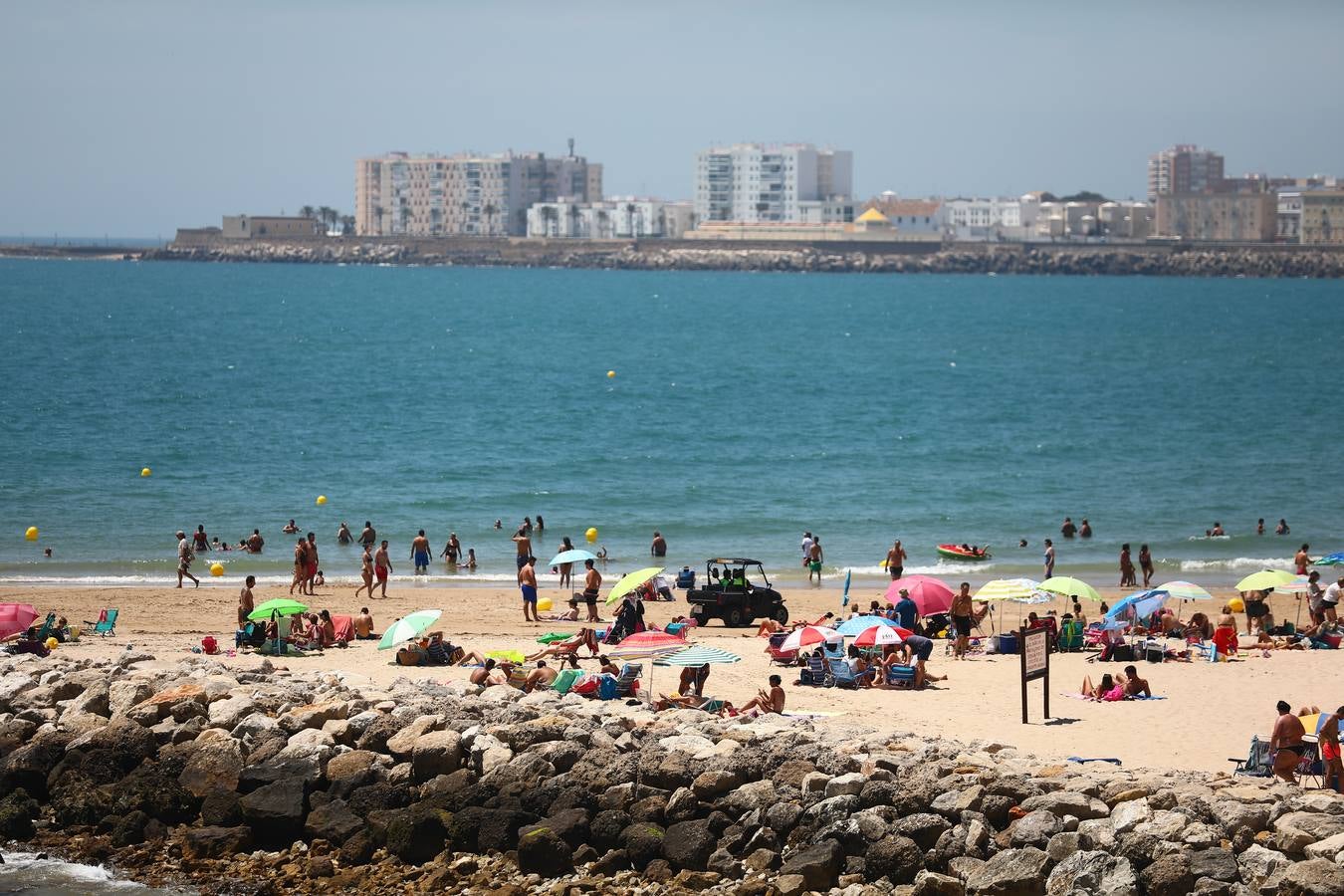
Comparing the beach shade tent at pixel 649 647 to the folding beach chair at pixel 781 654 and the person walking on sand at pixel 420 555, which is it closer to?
the folding beach chair at pixel 781 654

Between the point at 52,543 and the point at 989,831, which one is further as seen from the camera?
the point at 52,543

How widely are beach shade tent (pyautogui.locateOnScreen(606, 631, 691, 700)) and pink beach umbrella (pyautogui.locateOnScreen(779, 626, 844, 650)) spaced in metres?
1.75

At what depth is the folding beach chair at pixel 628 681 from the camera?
56.6 feet

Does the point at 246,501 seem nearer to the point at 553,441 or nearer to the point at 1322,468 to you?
the point at 553,441

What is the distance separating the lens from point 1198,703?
57.9 feet

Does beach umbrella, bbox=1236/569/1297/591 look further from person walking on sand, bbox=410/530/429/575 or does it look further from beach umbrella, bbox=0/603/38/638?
beach umbrella, bbox=0/603/38/638

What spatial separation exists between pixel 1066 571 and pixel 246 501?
16.9m

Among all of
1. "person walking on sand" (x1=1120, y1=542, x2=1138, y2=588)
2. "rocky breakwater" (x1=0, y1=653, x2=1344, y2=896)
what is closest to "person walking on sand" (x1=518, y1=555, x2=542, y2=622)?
"rocky breakwater" (x1=0, y1=653, x2=1344, y2=896)

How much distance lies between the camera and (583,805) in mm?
14227

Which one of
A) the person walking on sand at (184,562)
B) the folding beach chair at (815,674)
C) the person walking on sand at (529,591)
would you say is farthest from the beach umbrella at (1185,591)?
the person walking on sand at (184,562)

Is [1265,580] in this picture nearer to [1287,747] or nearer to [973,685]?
[973,685]

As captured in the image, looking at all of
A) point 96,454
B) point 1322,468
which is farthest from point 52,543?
point 1322,468

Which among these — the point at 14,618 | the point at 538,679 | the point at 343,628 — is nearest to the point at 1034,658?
the point at 538,679

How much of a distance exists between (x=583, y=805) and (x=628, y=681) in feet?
10.5
